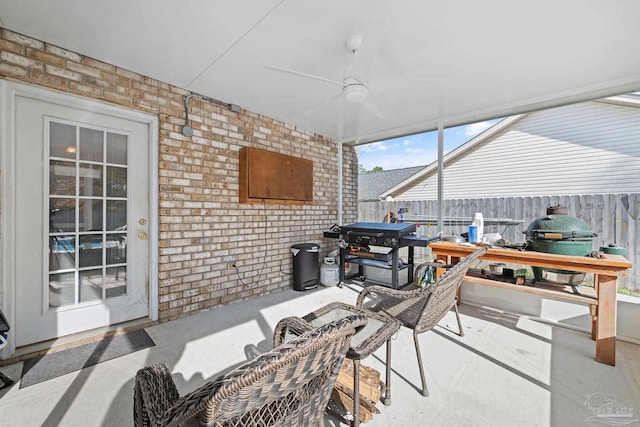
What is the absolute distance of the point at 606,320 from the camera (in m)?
2.21

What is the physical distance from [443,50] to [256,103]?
228 centimetres

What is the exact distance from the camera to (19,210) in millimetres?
2277

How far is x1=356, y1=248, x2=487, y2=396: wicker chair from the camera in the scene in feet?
5.95

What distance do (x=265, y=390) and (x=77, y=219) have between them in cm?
289

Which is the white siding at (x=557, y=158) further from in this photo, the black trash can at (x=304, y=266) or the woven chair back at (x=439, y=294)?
the woven chair back at (x=439, y=294)

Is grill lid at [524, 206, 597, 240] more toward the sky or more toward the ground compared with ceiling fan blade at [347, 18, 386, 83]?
more toward the ground

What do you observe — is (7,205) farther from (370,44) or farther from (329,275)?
(329,275)

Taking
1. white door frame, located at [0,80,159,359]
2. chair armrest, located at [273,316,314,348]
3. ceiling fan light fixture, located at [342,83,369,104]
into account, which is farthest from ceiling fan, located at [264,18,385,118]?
white door frame, located at [0,80,159,359]

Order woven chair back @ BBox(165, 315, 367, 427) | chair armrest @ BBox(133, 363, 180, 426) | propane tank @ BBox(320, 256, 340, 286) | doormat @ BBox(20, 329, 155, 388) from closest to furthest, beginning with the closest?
1. woven chair back @ BBox(165, 315, 367, 427)
2. chair armrest @ BBox(133, 363, 180, 426)
3. doormat @ BBox(20, 329, 155, 388)
4. propane tank @ BBox(320, 256, 340, 286)

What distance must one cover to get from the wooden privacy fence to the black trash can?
5.73 ft

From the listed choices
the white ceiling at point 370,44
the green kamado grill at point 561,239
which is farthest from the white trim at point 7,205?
the green kamado grill at point 561,239

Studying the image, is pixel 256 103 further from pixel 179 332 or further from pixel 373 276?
pixel 373 276

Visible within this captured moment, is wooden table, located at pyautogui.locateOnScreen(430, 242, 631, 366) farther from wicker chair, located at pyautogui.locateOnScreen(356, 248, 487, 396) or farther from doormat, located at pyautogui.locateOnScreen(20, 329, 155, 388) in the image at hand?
doormat, located at pyautogui.locateOnScreen(20, 329, 155, 388)

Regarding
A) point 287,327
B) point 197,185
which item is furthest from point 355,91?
point 197,185
